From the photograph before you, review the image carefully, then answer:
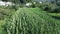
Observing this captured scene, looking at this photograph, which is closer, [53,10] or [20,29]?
[20,29]

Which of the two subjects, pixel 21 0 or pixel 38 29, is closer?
pixel 38 29

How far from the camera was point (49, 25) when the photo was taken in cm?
575

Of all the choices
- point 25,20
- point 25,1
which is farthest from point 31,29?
point 25,1

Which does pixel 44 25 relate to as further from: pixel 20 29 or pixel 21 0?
pixel 21 0

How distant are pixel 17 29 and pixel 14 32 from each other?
112mm

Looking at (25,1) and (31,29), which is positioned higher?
(31,29)

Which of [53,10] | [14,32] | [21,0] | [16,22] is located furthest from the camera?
[21,0]

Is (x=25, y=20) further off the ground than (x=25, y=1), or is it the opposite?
(x=25, y=20)

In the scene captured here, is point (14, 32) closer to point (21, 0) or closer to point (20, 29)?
point (20, 29)

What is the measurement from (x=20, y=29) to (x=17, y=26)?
16 cm

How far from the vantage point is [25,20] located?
5.98m

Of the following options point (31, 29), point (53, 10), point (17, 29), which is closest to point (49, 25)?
point (31, 29)

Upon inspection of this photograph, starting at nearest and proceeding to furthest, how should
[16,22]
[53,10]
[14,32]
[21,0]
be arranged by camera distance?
[14,32]
[16,22]
[53,10]
[21,0]

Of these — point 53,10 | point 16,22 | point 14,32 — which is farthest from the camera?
point 53,10
